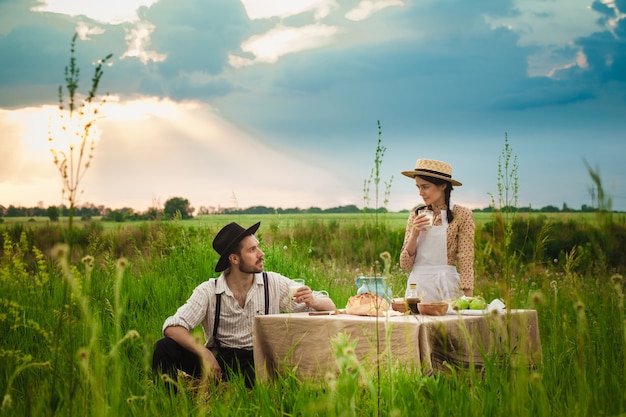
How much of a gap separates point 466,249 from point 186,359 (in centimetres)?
268

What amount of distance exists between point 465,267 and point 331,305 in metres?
1.45

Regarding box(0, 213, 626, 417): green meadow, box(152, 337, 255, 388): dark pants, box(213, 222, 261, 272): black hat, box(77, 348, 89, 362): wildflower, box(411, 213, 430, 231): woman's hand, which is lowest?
box(152, 337, 255, 388): dark pants

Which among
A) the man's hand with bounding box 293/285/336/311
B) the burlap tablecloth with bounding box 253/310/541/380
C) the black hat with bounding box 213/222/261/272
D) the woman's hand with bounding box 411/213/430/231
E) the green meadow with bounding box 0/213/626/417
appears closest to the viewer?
the green meadow with bounding box 0/213/626/417

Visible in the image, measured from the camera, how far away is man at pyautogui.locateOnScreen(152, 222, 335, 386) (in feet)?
17.1

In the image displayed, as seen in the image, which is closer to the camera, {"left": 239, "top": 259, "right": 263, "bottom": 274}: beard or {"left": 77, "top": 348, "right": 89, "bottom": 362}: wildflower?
{"left": 77, "top": 348, "right": 89, "bottom": 362}: wildflower

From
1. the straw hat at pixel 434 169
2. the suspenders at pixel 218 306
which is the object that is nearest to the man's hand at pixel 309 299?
the suspenders at pixel 218 306

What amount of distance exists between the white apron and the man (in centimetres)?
116

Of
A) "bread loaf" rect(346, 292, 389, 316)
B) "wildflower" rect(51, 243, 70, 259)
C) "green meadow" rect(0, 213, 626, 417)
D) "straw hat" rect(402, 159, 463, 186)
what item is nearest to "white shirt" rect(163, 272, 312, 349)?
"green meadow" rect(0, 213, 626, 417)

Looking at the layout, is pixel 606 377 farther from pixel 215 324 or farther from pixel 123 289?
pixel 123 289

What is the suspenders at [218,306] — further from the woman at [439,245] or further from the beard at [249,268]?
the woman at [439,245]

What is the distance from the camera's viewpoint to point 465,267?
5.96m

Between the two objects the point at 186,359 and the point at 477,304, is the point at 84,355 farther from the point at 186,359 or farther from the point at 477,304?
the point at 186,359

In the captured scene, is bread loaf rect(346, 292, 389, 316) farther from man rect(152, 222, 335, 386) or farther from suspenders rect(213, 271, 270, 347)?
suspenders rect(213, 271, 270, 347)

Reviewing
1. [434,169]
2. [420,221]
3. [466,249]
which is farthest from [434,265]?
[434,169]
